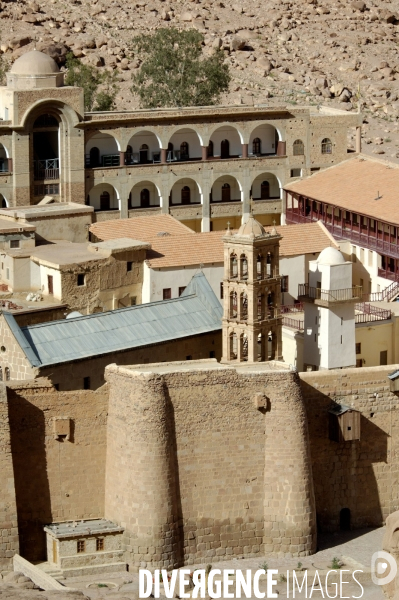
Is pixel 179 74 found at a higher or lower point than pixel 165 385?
higher

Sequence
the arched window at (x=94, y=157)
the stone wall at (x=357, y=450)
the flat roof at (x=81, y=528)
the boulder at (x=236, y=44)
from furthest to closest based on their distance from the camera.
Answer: the boulder at (x=236, y=44) < the arched window at (x=94, y=157) < the stone wall at (x=357, y=450) < the flat roof at (x=81, y=528)

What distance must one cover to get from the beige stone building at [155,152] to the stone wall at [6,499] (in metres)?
28.0

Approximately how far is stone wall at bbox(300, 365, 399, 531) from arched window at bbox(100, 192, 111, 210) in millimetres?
28131

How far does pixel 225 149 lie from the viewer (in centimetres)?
8869

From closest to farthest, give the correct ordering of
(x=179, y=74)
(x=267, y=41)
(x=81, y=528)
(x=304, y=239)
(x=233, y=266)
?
(x=81, y=528), (x=233, y=266), (x=304, y=239), (x=179, y=74), (x=267, y=41)

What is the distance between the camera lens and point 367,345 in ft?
227

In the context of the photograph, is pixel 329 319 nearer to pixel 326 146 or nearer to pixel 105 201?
pixel 105 201

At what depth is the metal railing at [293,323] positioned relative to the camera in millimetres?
68537

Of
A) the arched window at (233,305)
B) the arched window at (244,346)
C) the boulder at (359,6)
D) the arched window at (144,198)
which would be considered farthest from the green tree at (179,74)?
the arched window at (244,346)

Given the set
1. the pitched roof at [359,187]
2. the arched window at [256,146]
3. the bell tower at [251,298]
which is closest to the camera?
the bell tower at [251,298]

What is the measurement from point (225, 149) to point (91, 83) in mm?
10297

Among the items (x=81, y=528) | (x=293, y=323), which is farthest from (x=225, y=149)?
(x=81, y=528)

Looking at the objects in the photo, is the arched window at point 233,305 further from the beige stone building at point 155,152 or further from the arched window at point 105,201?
the arched window at point 105,201

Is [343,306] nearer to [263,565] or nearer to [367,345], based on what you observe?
[367,345]
